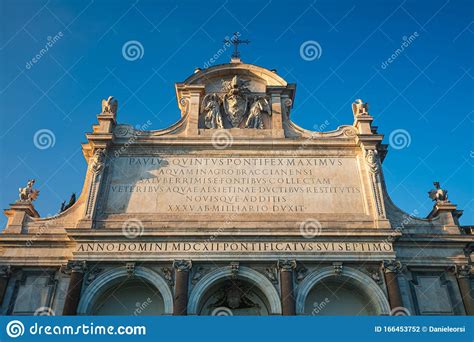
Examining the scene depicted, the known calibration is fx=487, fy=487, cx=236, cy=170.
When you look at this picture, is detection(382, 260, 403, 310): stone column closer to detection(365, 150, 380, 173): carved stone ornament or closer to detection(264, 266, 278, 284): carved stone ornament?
detection(264, 266, 278, 284): carved stone ornament

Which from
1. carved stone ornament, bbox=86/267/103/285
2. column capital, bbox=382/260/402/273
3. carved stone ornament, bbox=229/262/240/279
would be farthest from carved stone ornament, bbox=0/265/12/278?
column capital, bbox=382/260/402/273

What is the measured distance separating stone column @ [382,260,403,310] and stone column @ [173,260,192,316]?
279 inches

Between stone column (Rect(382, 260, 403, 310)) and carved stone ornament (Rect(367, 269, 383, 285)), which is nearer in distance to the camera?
stone column (Rect(382, 260, 403, 310))

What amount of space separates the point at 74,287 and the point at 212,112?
386 inches

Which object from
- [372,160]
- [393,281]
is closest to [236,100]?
[372,160]

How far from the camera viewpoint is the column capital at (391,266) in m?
17.5

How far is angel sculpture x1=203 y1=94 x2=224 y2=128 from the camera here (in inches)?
874

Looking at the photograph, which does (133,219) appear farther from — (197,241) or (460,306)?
(460,306)

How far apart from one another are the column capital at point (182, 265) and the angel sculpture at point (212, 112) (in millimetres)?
7015

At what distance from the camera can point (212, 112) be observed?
73.8 ft

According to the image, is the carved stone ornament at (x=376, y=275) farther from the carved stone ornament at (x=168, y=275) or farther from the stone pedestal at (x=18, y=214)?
the stone pedestal at (x=18, y=214)

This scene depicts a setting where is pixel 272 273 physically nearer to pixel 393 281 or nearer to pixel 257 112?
pixel 393 281

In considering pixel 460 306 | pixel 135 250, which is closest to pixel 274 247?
pixel 135 250

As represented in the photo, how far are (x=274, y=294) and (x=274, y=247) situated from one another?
1.74 m
